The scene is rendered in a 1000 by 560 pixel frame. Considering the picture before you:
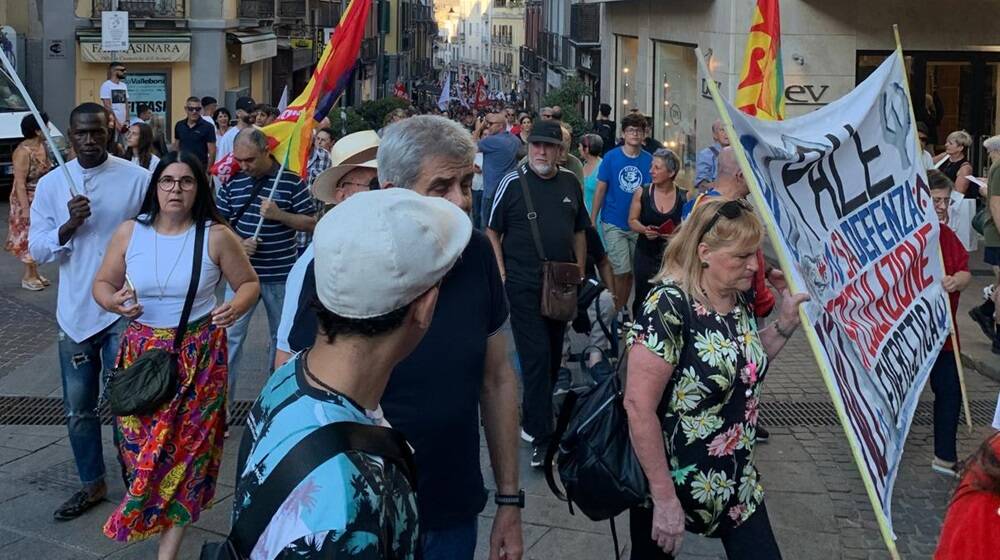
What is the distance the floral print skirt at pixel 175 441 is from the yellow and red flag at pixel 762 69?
122 inches

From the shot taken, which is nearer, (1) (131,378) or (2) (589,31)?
(1) (131,378)

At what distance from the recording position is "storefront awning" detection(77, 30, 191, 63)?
1067 inches

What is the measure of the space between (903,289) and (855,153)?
28.9 inches

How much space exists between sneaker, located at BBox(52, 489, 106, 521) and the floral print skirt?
855 mm

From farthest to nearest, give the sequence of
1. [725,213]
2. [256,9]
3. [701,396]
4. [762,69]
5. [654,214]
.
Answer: [256,9] → [654,214] → [762,69] → [725,213] → [701,396]

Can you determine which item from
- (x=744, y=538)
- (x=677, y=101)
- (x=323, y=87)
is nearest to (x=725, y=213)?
(x=744, y=538)

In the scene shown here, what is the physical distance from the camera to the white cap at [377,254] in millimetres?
2053

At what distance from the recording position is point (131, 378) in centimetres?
441

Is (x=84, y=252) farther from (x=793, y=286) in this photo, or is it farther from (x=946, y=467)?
(x=946, y=467)

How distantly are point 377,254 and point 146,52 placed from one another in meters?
28.0

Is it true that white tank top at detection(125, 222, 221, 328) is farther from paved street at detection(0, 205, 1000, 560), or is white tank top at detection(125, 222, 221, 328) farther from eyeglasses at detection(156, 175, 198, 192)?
paved street at detection(0, 205, 1000, 560)

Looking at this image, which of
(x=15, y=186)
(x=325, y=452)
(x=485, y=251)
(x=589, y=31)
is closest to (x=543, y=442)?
(x=485, y=251)

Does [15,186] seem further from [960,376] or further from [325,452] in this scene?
[325,452]

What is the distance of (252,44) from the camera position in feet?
105
